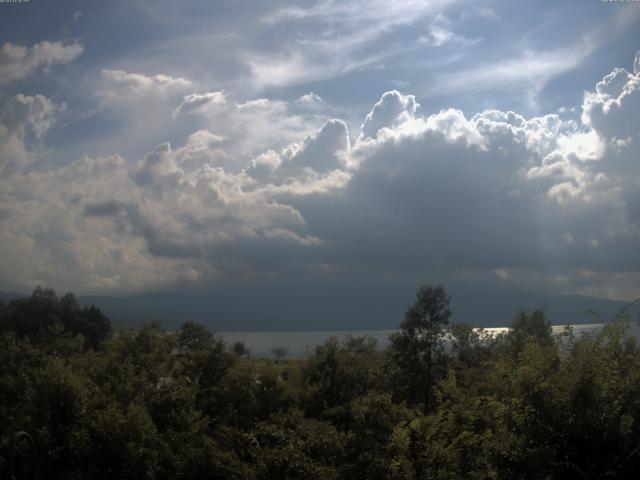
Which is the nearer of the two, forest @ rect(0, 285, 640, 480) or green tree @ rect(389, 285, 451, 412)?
forest @ rect(0, 285, 640, 480)

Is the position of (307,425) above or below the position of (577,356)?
below

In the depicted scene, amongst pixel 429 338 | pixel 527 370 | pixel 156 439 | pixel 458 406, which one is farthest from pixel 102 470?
pixel 429 338

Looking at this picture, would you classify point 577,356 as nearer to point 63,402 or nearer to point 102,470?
point 102,470

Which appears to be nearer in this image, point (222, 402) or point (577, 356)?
point (577, 356)

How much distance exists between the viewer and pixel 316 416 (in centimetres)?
2183

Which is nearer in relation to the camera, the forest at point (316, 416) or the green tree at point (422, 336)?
the forest at point (316, 416)

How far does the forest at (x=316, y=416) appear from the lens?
1092 cm

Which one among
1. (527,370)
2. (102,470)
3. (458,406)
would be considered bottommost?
(102,470)

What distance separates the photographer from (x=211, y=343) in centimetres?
2895

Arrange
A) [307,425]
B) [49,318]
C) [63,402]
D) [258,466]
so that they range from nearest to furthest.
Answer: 1. [258,466]
2. [307,425]
3. [63,402]
4. [49,318]

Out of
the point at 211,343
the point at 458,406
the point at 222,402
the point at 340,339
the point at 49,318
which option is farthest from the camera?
the point at 49,318

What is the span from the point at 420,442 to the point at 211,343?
1711cm

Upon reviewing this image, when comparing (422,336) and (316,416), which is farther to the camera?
(422,336)

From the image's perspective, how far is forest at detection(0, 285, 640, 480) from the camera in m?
10.9
